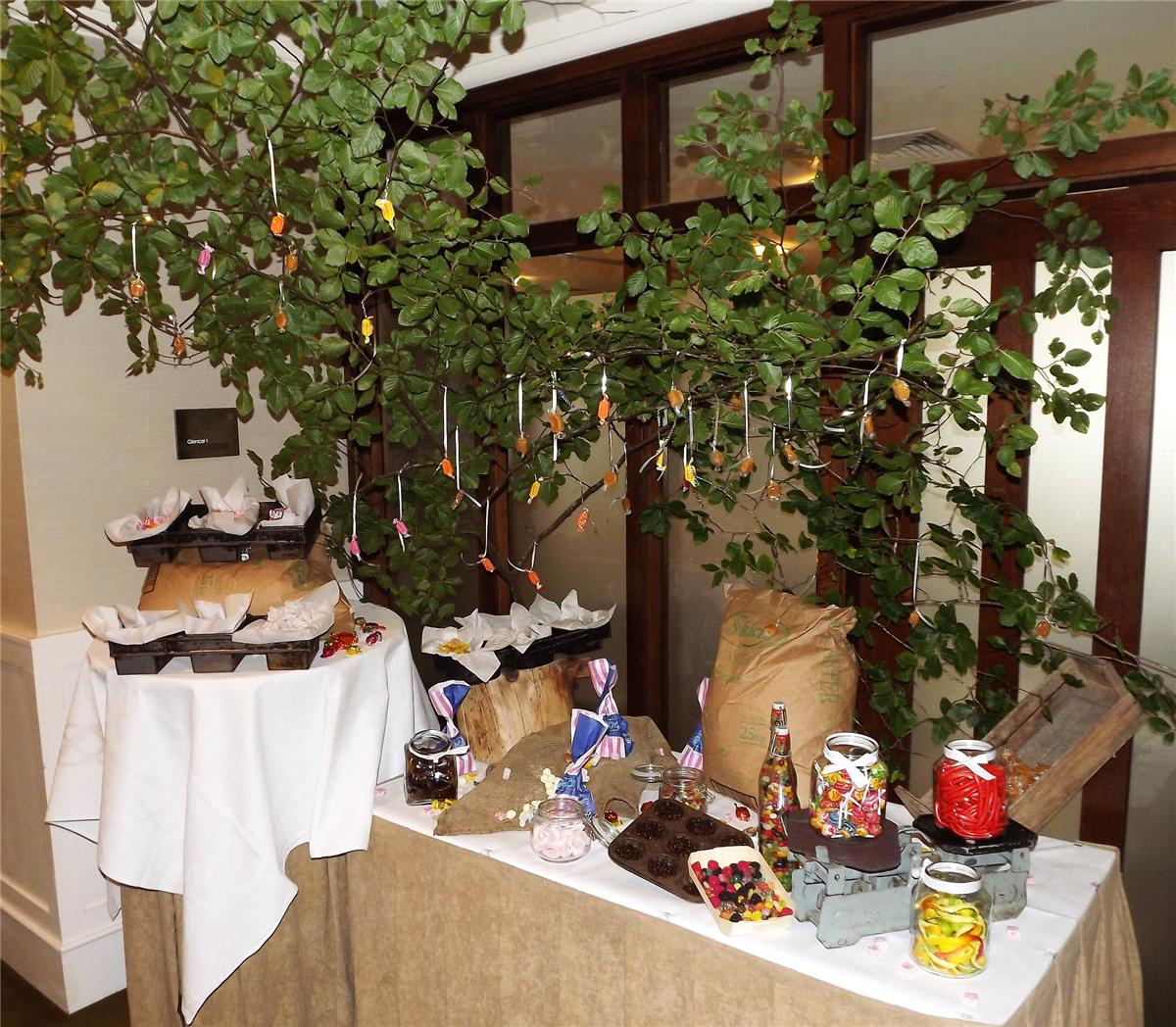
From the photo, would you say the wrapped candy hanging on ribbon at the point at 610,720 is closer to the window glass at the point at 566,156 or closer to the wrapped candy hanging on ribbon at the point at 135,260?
the wrapped candy hanging on ribbon at the point at 135,260

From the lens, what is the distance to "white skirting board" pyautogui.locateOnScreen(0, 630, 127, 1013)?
2.62 m

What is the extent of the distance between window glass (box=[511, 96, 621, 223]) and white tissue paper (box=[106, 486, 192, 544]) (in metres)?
1.26

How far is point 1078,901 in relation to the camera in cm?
165

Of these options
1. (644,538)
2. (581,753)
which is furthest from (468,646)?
(644,538)

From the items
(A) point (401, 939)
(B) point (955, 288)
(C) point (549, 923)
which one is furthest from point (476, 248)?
(A) point (401, 939)

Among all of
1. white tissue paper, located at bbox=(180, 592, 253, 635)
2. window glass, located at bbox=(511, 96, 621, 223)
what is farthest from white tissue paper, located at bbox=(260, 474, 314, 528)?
window glass, located at bbox=(511, 96, 621, 223)

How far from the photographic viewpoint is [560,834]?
182 cm

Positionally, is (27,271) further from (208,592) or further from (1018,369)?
(1018,369)

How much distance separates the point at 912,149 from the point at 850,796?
1500 mm

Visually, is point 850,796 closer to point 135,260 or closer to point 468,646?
point 468,646

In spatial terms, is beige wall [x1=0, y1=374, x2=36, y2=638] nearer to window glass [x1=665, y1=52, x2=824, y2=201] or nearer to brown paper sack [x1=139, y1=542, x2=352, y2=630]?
brown paper sack [x1=139, y1=542, x2=352, y2=630]

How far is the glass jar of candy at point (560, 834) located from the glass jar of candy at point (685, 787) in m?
0.22

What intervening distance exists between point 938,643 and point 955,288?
818 millimetres

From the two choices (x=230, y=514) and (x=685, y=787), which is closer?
(x=685, y=787)
